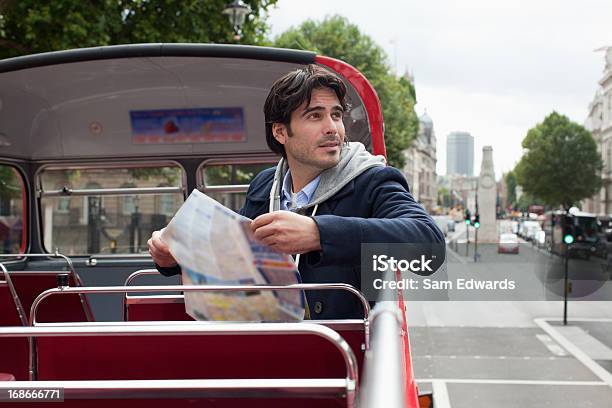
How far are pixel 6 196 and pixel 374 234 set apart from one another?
21.9 feet

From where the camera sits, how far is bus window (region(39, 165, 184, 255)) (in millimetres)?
7578

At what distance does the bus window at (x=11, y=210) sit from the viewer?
7.81 m

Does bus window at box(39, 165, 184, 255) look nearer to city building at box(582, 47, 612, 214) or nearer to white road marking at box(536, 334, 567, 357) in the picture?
white road marking at box(536, 334, 567, 357)

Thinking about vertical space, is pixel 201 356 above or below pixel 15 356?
above

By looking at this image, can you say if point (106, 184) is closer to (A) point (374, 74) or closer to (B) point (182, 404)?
(B) point (182, 404)

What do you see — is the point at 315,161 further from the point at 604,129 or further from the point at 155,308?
the point at 604,129

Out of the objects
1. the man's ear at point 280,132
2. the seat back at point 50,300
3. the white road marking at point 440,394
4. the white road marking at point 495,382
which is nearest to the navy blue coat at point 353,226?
the man's ear at point 280,132

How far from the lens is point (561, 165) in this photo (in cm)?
8956

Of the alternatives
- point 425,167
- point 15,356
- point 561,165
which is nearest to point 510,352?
point 15,356

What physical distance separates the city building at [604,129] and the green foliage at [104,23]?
78.9 meters

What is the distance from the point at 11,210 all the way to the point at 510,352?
1274 cm

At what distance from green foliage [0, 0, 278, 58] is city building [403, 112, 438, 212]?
382 feet

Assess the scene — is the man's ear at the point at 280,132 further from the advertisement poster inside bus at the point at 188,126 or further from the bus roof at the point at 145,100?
the advertisement poster inside bus at the point at 188,126

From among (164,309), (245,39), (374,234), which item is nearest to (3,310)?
(164,309)
